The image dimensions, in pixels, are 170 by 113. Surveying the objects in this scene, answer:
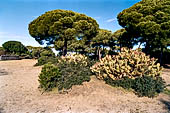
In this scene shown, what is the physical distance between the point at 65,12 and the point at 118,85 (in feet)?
30.0

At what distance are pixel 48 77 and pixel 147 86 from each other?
3.15 m

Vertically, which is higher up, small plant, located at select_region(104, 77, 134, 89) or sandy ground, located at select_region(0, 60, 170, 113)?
small plant, located at select_region(104, 77, 134, 89)

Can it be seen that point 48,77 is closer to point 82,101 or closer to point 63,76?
point 63,76

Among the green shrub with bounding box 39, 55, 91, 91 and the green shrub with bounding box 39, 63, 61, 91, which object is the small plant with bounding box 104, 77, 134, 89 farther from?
the green shrub with bounding box 39, 63, 61, 91

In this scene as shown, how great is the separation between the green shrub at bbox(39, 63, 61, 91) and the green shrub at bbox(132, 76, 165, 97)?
2659 millimetres

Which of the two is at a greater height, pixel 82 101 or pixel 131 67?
pixel 131 67

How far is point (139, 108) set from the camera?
2742 millimetres

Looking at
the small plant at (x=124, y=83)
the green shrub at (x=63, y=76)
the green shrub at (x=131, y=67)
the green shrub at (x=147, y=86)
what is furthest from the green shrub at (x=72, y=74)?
the green shrub at (x=147, y=86)

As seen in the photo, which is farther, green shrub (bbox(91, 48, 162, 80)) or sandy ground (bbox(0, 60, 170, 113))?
green shrub (bbox(91, 48, 162, 80))

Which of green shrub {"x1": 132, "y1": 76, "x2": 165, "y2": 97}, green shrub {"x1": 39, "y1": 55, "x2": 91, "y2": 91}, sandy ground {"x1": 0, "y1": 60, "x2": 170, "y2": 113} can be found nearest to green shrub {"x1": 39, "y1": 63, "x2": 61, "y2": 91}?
green shrub {"x1": 39, "y1": 55, "x2": 91, "y2": 91}

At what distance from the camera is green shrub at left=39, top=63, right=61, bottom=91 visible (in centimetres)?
377

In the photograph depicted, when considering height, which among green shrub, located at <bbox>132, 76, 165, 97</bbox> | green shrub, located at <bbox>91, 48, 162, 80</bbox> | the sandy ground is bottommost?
the sandy ground

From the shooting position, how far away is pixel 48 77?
12.4 ft

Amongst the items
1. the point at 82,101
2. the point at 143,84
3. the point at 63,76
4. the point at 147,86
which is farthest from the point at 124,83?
the point at 63,76
